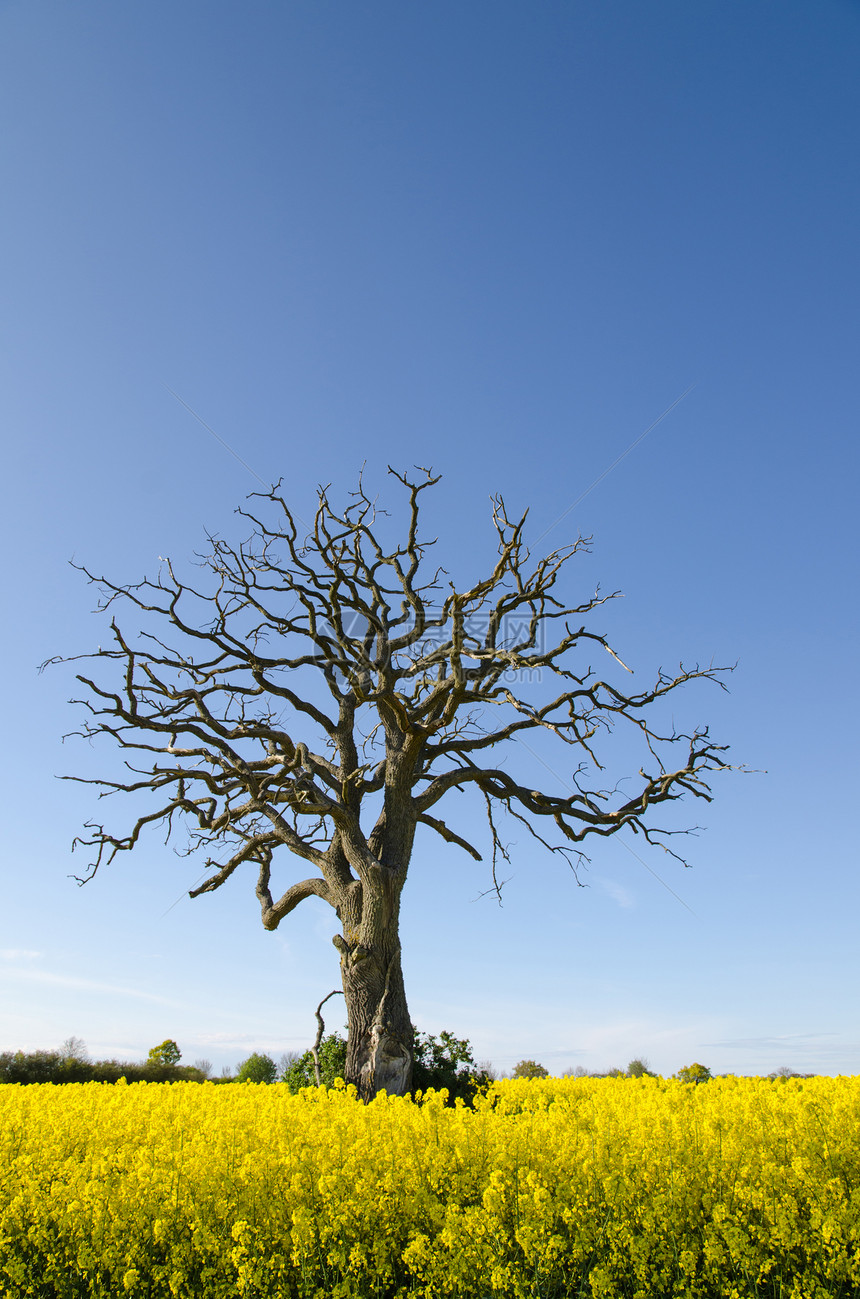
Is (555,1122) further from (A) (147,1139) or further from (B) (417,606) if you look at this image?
(B) (417,606)

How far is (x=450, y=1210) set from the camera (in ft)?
12.3

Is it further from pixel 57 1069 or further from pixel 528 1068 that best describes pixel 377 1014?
pixel 57 1069

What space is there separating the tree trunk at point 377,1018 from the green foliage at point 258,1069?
10.1 metres

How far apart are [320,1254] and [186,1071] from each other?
74.4 feet

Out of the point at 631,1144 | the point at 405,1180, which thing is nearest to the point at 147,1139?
the point at 405,1180

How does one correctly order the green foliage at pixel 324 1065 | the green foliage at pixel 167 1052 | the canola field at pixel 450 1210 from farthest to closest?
the green foliage at pixel 167 1052 < the green foliage at pixel 324 1065 < the canola field at pixel 450 1210

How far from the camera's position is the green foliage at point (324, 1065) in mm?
11742

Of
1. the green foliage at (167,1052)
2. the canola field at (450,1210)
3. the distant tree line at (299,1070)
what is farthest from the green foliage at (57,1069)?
the canola field at (450,1210)

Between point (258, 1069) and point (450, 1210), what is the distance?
17.5m

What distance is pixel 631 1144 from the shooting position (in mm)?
4715

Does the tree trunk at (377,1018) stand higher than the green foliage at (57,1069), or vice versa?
the tree trunk at (377,1018)

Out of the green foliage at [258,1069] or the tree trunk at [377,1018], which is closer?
the tree trunk at [377,1018]

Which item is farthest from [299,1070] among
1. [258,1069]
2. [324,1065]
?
[258,1069]

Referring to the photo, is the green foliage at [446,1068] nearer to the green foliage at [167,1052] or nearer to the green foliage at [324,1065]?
the green foliage at [324,1065]
